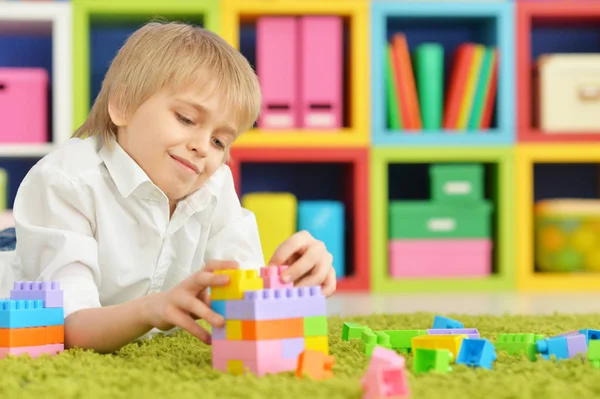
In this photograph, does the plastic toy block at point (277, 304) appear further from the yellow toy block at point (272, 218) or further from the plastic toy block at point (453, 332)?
the yellow toy block at point (272, 218)

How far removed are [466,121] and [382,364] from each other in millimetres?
1902

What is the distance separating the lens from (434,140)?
2414mm

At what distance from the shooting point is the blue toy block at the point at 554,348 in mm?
856

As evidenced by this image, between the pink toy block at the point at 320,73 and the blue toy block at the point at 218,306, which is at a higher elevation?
the pink toy block at the point at 320,73

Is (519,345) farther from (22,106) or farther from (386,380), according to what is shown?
(22,106)

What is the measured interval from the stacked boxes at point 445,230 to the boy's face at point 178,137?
1.38 metres

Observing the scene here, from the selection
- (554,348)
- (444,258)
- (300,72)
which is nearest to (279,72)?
(300,72)

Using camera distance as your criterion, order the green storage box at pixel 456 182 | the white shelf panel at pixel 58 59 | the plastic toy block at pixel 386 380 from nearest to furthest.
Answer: the plastic toy block at pixel 386 380, the white shelf panel at pixel 58 59, the green storage box at pixel 456 182

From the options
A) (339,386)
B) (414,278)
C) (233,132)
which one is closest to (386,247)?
(414,278)

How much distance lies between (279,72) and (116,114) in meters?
1.33

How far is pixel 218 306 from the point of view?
784mm

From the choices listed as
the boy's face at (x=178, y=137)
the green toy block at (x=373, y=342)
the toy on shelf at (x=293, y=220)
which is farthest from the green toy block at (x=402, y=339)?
the toy on shelf at (x=293, y=220)

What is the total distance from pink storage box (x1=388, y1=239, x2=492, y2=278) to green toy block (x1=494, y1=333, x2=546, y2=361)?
1.43 meters

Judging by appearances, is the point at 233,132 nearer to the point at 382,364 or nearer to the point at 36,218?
the point at 36,218
